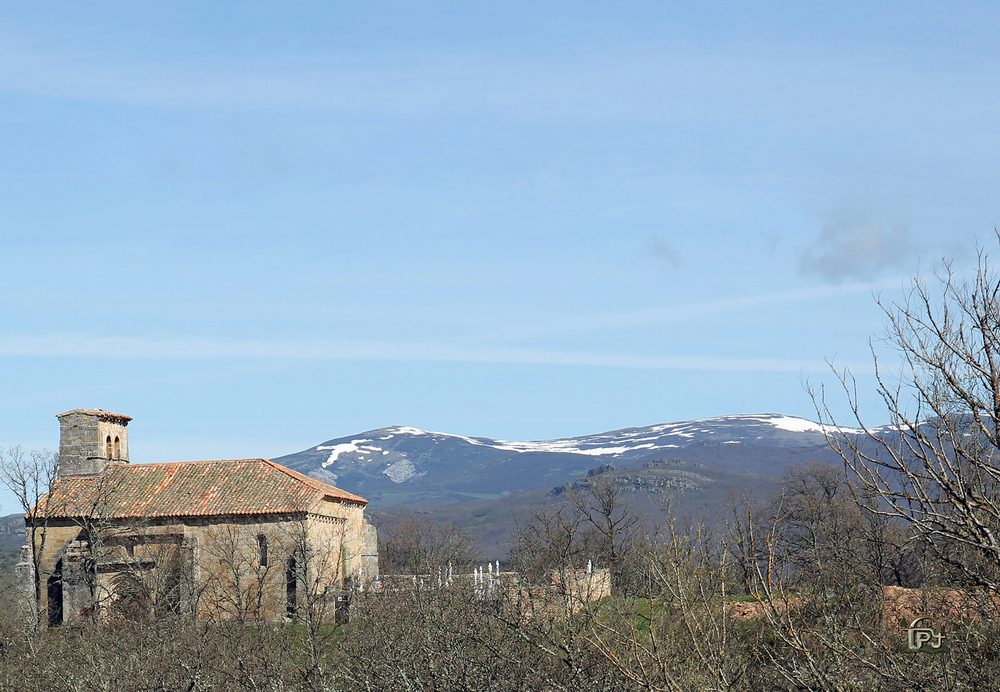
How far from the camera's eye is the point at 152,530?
43.9 meters

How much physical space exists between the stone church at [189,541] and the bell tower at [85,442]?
792mm

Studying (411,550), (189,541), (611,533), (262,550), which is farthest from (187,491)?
(411,550)

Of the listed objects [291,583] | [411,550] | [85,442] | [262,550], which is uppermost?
[85,442]

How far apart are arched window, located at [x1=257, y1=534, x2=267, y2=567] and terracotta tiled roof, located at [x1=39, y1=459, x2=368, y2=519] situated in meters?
1.12

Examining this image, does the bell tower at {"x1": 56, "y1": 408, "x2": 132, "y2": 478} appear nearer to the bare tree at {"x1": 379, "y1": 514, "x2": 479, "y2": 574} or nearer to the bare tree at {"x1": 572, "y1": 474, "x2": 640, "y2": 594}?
the bare tree at {"x1": 572, "y1": 474, "x2": 640, "y2": 594}

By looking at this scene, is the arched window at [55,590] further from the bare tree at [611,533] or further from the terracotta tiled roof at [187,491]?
the bare tree at [611,533]

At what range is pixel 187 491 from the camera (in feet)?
149

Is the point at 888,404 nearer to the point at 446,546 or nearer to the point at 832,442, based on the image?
the point at 832,442

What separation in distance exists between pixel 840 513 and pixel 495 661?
42.3 metres

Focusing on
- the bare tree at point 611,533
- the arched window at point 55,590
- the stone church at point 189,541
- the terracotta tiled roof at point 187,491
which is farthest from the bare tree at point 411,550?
the arched window at point 55,590

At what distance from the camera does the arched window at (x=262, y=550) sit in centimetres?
4282

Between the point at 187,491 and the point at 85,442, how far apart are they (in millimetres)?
6605

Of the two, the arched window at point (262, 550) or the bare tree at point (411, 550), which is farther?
the bare tree at point (411, 550)

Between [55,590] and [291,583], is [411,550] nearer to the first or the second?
[55,590]
